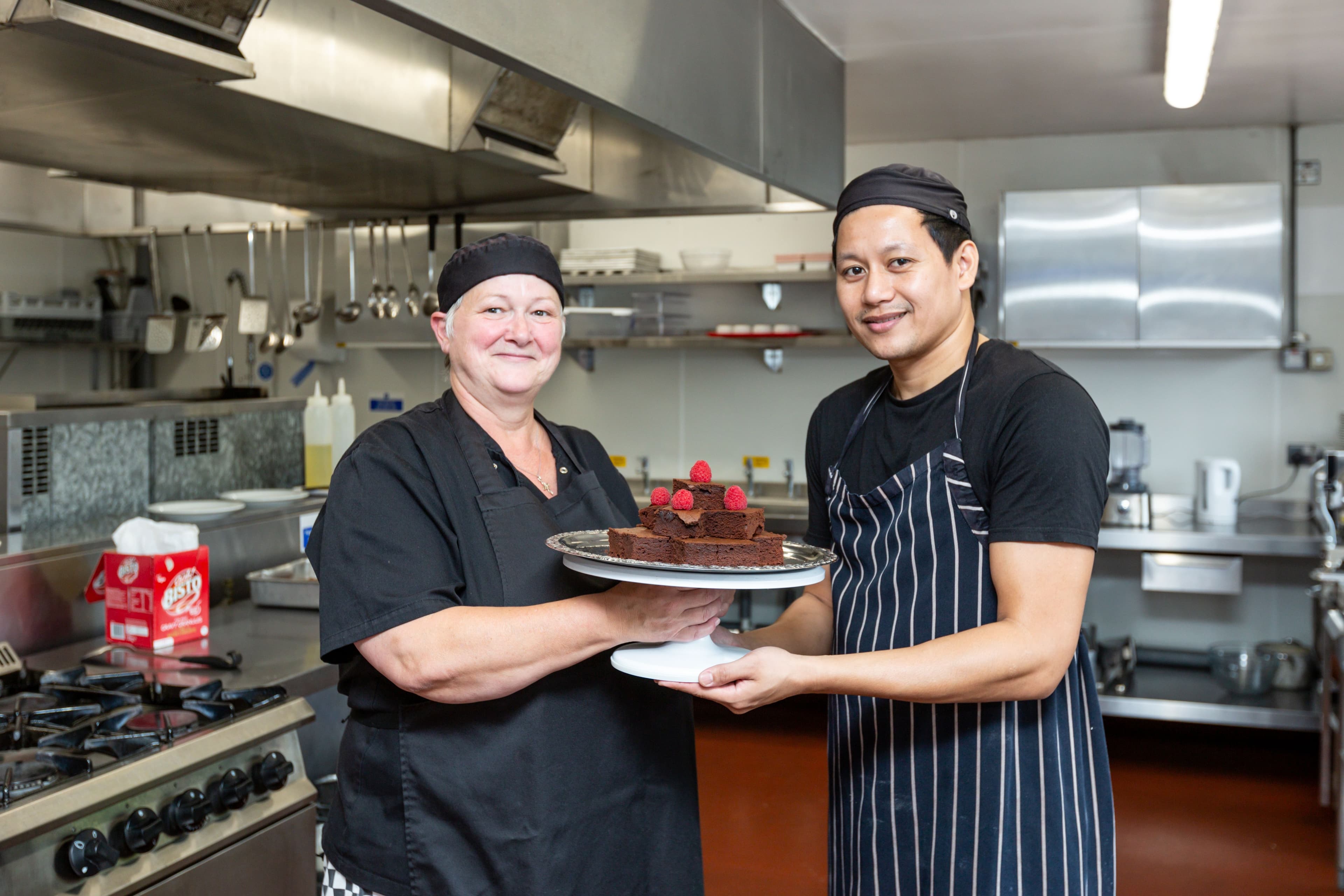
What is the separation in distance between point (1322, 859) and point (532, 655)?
3545mm

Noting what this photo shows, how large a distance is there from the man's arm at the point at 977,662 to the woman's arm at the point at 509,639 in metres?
0.10

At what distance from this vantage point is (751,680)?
56.1 inches

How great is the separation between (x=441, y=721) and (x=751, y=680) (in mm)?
462

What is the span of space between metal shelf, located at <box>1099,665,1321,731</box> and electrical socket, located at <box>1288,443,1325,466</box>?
1.01m

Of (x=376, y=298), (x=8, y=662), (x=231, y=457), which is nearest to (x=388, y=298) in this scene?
(x=376, y=298)

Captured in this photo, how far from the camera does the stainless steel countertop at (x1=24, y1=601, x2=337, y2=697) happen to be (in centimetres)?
248

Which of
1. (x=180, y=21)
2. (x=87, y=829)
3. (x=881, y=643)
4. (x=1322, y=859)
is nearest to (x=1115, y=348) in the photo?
(x=1322, y=859)

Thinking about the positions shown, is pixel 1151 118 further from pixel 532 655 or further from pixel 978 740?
pixel 532 655

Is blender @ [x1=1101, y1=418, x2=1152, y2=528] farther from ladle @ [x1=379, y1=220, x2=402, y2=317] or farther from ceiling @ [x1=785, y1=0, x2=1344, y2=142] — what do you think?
ladle @ [x1=379, y1=220, x2=402, y2=317]

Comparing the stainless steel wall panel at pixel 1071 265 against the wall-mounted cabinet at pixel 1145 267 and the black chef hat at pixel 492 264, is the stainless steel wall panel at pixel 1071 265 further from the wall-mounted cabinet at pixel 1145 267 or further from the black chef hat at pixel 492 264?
the black chef hat at pixel 492 264

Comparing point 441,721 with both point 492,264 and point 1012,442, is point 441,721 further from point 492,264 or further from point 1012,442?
point 1012,442

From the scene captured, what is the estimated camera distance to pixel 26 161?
3238 millimetres

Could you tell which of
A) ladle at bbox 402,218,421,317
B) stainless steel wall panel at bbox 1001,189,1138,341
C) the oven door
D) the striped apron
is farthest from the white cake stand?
stainless steel wall panel at bbox 1001,189,1138,341

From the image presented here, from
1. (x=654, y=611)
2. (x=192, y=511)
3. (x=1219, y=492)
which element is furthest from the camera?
(x=1219, y=492)
